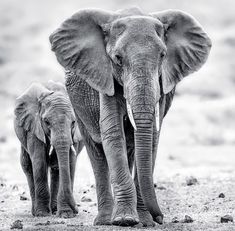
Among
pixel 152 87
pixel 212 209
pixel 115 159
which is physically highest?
pixel 152 87

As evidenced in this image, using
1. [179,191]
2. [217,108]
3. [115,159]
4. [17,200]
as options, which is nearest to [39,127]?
[17,200]

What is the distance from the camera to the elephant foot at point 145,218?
7.20 meters

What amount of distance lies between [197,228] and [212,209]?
2.09m

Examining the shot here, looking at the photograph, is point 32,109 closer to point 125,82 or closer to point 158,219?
point 125,82

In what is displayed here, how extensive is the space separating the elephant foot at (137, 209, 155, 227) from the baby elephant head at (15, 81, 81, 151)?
2.62 m

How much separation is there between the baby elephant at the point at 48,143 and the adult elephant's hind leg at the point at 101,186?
1396 millimetres

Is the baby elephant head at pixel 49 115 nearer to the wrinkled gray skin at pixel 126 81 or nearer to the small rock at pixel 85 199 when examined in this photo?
the small rock at pixel 85 199

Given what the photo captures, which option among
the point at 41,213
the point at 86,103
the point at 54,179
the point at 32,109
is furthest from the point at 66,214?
the point at 86,103

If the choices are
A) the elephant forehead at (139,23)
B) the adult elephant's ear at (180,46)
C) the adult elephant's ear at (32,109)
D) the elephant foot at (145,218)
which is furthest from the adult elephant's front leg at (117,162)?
the adult elephant's ear at (32,109)

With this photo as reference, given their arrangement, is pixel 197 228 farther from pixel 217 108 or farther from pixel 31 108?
pixel 217 108

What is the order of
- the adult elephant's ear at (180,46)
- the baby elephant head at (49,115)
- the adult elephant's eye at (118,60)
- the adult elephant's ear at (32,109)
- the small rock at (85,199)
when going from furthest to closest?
1. the small rock at (85,199)
2. the adult elephant's ear at (32,109)
3. the baby elephant head at (49,115)
4. the adult elephant's ear at (180,46)
5. the adult elephant's eye at (118,60)

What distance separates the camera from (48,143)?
1049cm

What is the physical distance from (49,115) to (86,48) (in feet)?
9.54

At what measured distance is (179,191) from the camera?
37.8 feet
